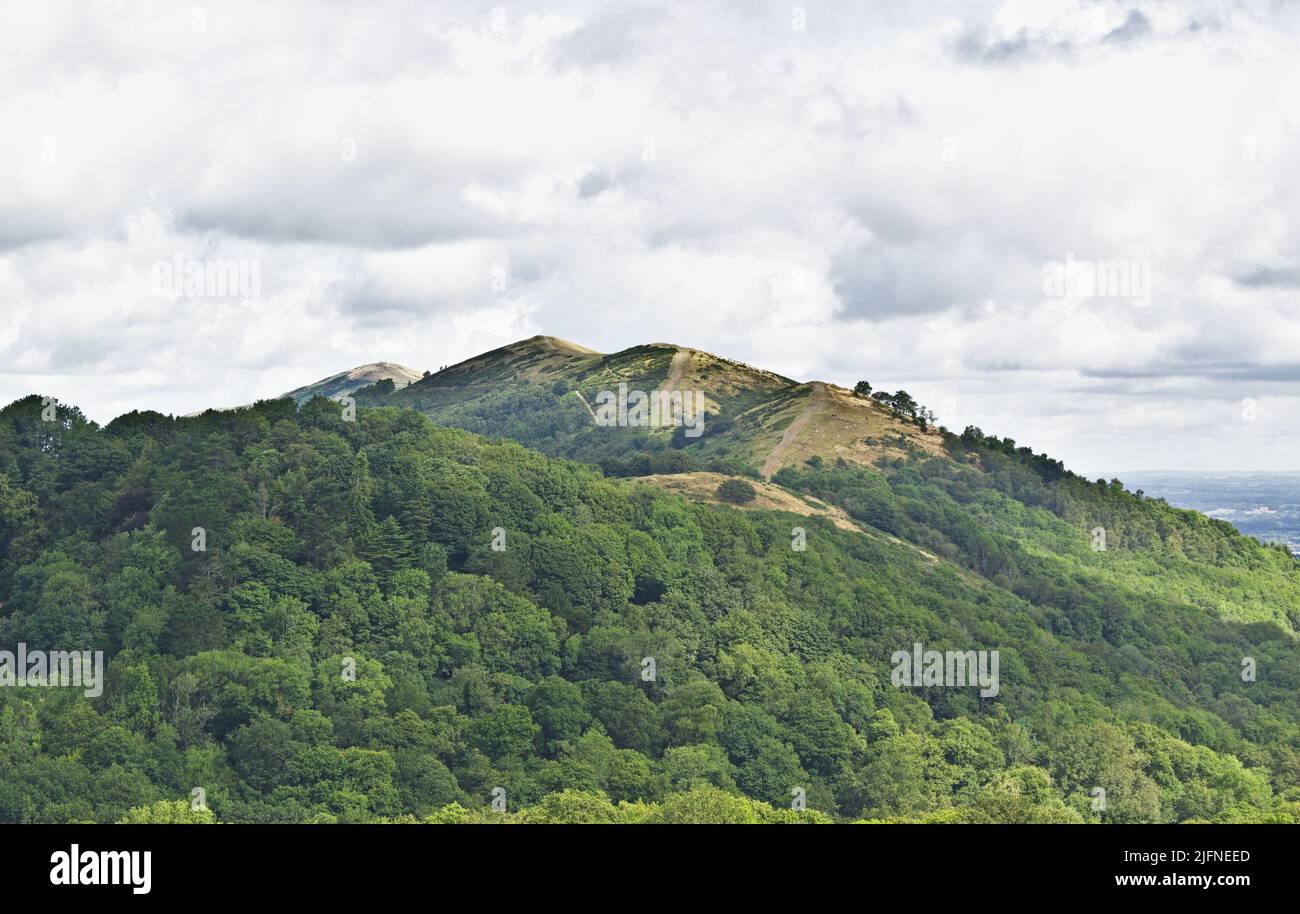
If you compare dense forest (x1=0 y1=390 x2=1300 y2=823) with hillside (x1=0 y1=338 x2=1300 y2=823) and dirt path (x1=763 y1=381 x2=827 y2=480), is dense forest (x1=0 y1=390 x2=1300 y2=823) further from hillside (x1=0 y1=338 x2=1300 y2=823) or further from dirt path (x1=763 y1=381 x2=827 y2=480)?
dirt path (x1=763 y1=381 x2=827 y2=480)

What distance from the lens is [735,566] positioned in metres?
116

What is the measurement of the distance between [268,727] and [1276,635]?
111 meters

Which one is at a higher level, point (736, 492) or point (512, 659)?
point (736, 492)

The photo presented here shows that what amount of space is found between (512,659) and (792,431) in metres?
90.4

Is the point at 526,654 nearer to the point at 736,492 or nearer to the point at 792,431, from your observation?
the point at 736,492

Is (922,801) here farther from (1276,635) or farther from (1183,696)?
(1276,635)

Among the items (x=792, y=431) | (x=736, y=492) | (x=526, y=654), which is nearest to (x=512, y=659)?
(x=526, y=654)

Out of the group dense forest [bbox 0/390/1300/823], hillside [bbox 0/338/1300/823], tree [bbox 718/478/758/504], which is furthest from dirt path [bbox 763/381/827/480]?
dense forest [bbox 0/390/1300/823]

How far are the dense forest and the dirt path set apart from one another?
32.2m

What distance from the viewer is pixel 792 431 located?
18150 centimetres

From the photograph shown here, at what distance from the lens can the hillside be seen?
268 ft

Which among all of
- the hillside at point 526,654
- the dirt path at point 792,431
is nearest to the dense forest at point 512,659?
the hillside at point 526,654

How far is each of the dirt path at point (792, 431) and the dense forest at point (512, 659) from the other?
3224 centimetres
